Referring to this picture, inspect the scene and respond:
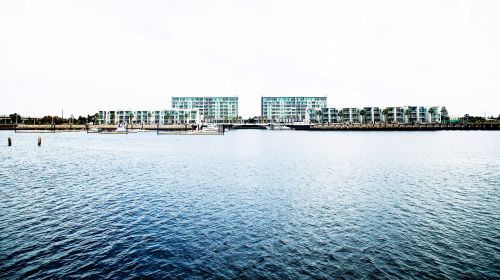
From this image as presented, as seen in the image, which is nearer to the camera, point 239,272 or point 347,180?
point 239,272

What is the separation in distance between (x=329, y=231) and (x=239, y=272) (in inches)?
328

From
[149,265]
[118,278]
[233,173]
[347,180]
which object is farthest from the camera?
[233,173]

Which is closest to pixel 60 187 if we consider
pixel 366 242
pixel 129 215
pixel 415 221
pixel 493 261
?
pixel 129 215

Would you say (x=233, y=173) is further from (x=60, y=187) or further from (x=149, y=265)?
(x=149, y=265)

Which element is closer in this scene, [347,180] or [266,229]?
[266,229]

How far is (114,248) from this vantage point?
18.0m

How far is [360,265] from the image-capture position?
16.2 metres

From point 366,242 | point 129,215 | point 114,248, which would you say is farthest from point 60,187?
point 366,242

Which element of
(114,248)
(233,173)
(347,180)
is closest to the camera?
(114,248)

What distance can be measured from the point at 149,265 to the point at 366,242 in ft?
41.2

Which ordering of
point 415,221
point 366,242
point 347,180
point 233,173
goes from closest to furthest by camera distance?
point 366,242
point 415,221
point 347,180
point 233,173

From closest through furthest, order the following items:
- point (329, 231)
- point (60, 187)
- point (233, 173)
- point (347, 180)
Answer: point (329, 231), point (60, 187), point (347, 180), point (233, 173)

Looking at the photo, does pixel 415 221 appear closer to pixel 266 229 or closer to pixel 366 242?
pixel 366 242

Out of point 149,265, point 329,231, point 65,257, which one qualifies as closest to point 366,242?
point 329,231
